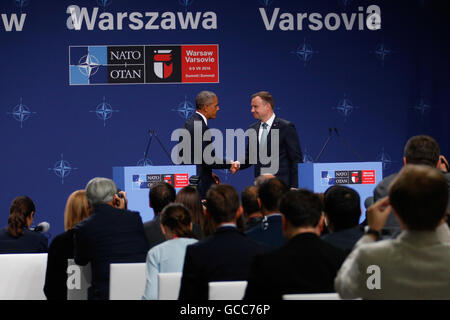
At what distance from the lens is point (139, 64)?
25.8 feet

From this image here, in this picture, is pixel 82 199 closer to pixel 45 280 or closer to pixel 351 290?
pixel 45 280

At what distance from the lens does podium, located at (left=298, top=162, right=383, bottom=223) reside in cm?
611

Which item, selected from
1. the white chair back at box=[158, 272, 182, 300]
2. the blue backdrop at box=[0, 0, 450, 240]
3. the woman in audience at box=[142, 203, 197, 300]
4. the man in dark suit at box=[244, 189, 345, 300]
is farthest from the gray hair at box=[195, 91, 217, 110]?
the man in dark suit at box=[244, 189, 345, 300]

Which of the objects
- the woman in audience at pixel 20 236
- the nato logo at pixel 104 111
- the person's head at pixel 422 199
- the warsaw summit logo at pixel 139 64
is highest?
the warsaw summit logo at pixel 139 64

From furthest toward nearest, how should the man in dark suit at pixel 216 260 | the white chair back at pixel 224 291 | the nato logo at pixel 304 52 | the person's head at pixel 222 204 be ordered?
the nato logo at pixel 304 52 → the person's head at pixel 222 204 → the man in dark suit at pixel 216 260 → the white chair back at pixel 224 291

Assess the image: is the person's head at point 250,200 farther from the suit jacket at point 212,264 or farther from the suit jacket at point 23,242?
the suit jacket at point 23,242

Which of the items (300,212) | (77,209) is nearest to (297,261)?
(300,212)

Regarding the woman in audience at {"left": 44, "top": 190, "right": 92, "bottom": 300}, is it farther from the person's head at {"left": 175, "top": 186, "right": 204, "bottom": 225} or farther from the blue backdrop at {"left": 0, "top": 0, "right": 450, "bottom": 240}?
the blue backdrop at {"left": 0, "top": 0, "right": 450, "bottom": 240}

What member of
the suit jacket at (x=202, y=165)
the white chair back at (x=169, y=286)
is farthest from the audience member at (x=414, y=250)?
the suit jacket at (x=202, y=165)

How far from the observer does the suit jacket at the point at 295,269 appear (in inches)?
88.4

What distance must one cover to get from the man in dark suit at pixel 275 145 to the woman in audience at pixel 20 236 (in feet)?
8.69

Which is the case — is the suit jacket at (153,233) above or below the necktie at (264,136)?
below

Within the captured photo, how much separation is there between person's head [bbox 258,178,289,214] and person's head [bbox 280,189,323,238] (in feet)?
3.51

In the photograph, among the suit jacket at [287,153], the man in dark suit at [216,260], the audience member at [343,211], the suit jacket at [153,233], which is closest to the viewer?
the man in dark suit at [216,260]
